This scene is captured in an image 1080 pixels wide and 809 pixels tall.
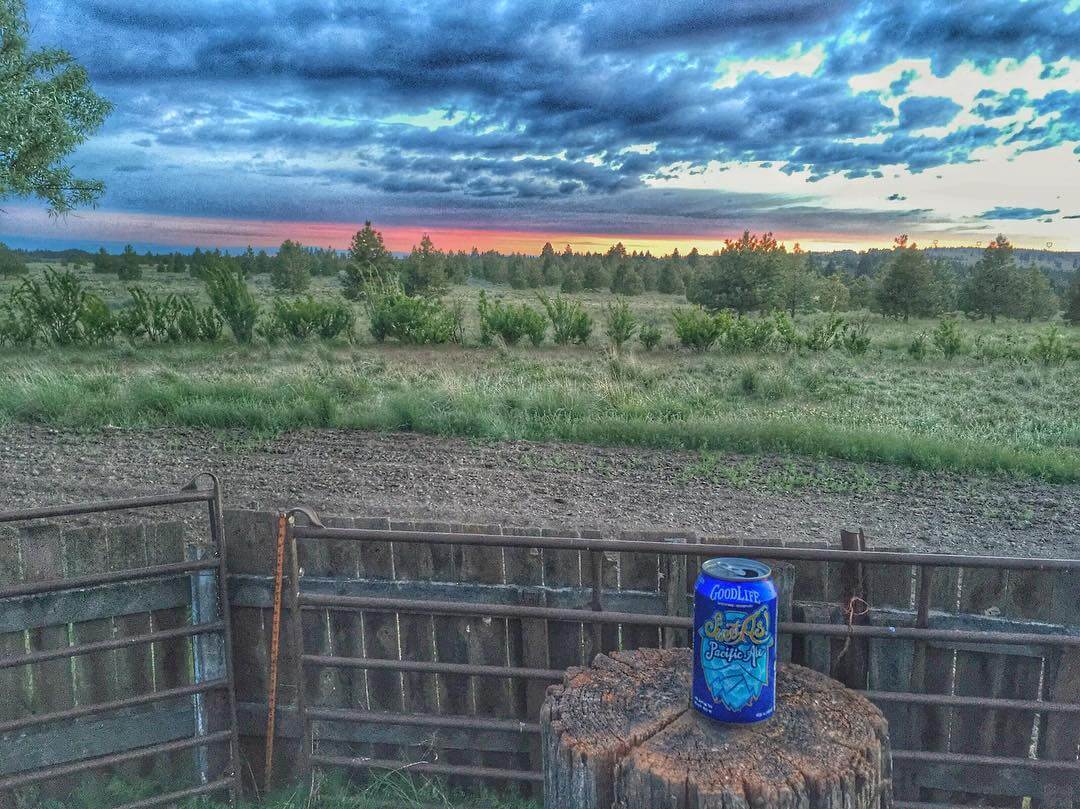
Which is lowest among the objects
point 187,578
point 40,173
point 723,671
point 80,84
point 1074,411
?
point 1074,411

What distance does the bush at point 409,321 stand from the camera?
2308cm

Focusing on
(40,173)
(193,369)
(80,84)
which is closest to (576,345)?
(193,369)

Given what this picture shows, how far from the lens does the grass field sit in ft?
36.4

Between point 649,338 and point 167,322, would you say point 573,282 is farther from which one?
point 167,322

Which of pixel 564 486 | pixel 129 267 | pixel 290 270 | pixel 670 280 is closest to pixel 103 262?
pixel 129 267

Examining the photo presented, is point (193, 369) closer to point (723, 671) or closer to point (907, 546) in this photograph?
point (907, 546)

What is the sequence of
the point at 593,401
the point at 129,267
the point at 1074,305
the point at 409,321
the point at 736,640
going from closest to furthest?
1. the point at 736,640
2. the point at 593,401
3. the point at 409,321
4. the point at 1074,305
5. the point at 129,267

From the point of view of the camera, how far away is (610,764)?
8.47 ft

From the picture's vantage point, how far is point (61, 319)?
22094 mm

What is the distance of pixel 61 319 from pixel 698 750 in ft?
77.0

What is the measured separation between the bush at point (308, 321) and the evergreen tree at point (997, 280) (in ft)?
132

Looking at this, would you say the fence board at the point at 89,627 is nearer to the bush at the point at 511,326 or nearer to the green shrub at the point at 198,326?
the bush at the point at 511,326

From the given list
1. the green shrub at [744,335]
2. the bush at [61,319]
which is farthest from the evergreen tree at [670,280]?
the bush at [61,319]

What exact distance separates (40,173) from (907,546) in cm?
2711
